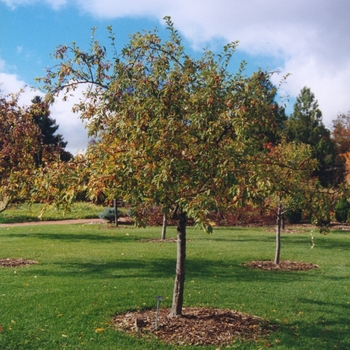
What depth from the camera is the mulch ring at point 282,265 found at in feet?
38.2

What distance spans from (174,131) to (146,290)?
12.3 feet

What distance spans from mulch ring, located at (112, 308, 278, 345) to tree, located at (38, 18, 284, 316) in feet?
1.11

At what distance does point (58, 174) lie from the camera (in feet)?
20.5

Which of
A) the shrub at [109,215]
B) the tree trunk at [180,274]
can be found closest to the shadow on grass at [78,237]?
the shrub at [109,215]

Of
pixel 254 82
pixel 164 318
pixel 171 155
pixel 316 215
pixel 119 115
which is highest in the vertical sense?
pixel 254 82

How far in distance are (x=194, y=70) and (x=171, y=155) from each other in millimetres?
1448

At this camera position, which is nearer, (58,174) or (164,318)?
(58,174)

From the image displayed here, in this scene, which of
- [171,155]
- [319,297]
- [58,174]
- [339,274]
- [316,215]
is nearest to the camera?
[171,155]

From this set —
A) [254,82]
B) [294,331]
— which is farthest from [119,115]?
[294,331]

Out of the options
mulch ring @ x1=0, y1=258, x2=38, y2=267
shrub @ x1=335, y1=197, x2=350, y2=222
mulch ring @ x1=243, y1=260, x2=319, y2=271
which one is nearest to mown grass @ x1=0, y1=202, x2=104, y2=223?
mulch ring @ x1=0, y1=258, x2=38, y2=267

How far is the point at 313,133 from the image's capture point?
45.6 m

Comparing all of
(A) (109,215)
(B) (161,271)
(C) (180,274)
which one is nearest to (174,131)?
(C) (180,274)

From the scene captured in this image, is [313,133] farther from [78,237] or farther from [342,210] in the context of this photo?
[78,237]

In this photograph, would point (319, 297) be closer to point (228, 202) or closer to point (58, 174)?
point (228, 202)
